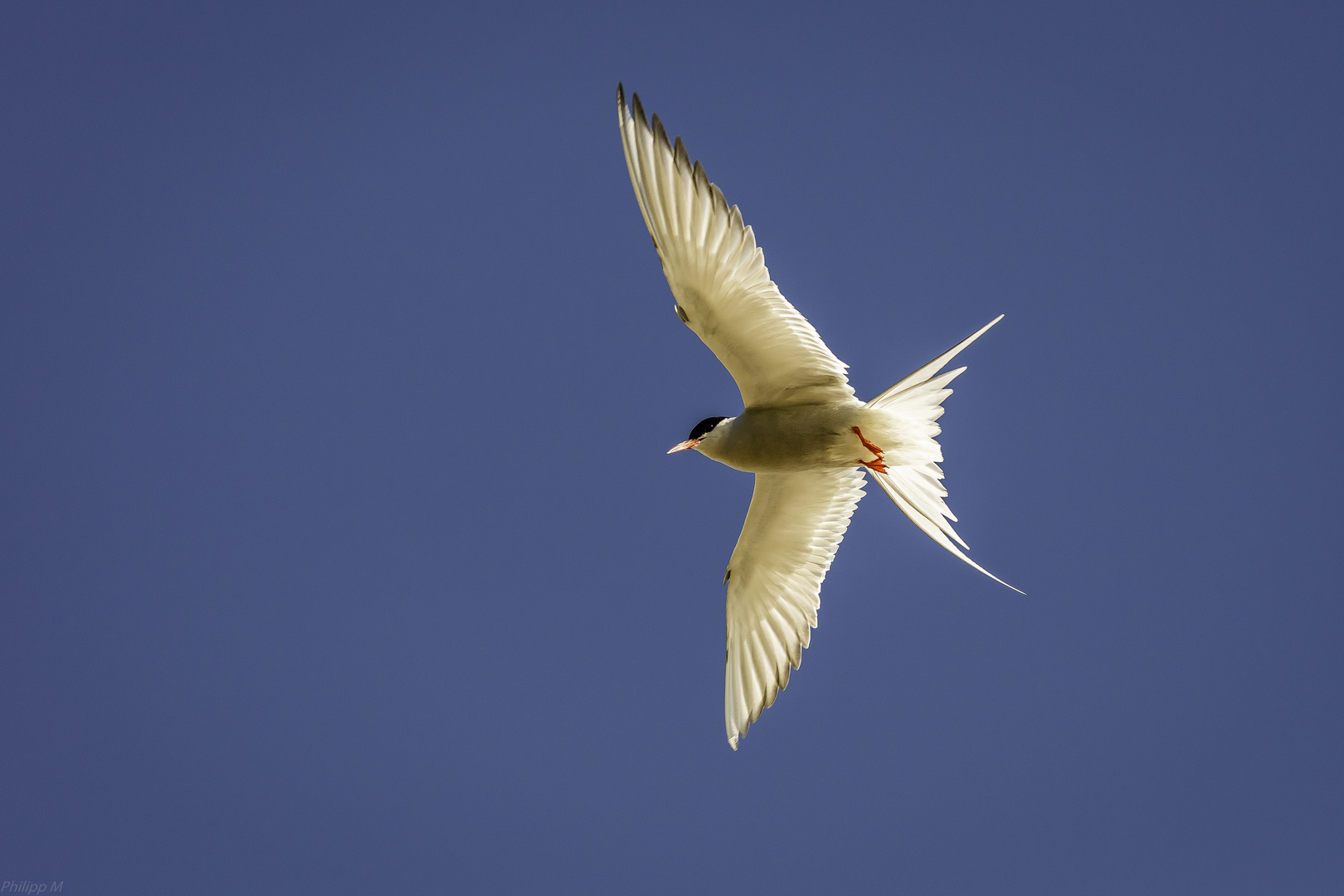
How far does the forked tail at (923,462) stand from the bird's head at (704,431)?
2.63ft

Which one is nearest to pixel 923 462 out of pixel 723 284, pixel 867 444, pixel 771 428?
pixel 867 444

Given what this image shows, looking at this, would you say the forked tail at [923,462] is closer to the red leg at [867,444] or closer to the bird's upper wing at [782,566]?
the red leg at [867,444]

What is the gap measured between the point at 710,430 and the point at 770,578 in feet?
3.46

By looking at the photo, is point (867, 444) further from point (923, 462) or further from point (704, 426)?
point (704, 426)

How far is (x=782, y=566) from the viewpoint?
579cm

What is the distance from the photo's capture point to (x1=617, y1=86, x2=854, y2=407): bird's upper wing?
13.6 feet

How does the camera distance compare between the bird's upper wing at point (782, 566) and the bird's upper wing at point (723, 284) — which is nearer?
the bird's upper wing at point (723, 284)

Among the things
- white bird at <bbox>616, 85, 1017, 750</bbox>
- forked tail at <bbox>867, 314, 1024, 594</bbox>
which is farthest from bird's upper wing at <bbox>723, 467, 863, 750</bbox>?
forked tail at <bbox>867, 314, 1024, 594</bbox>

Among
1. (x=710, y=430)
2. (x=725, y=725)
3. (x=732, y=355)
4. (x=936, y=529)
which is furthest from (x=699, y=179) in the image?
(x=725, y=725)

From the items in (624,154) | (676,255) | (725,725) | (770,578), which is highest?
(624,154)

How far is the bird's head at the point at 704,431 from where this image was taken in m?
5.24

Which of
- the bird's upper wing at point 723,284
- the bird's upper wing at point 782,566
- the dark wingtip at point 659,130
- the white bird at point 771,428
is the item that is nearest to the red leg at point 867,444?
the white bird at point 771,428

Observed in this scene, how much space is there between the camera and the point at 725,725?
5.43 metres

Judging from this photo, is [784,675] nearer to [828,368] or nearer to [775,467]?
[775,467]
